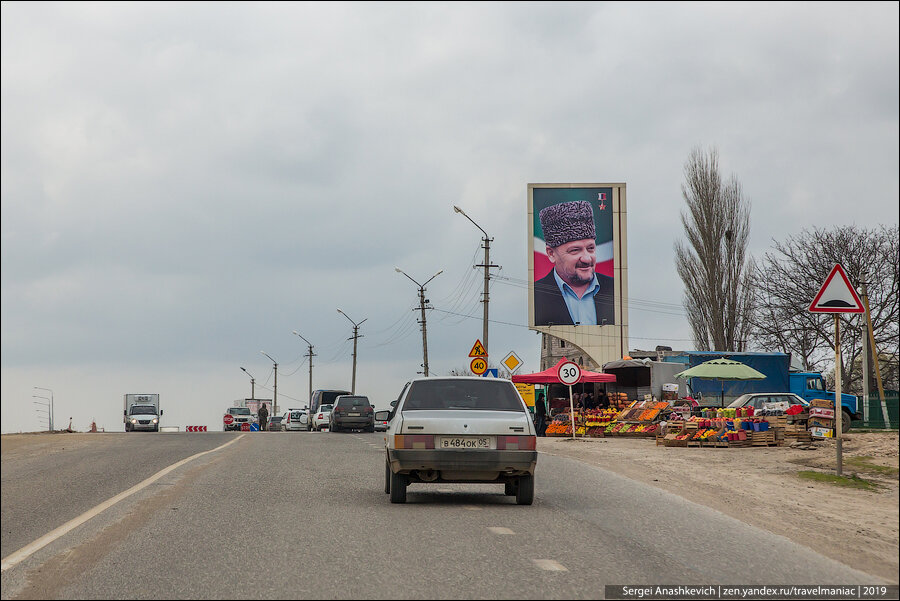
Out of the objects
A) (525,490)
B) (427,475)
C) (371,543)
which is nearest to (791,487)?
(525,490)

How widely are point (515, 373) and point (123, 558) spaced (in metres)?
29.4

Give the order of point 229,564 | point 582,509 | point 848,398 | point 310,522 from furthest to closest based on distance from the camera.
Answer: point 848,398, point 582,509, point 310,522, point 229,564

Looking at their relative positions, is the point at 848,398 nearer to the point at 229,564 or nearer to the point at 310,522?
the point at 310,522

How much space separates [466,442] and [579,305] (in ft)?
156

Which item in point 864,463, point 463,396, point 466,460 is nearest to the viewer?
point 466,460

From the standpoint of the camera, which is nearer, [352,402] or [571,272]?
[352,402]

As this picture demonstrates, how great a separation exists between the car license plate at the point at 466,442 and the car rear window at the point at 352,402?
31.6 metres

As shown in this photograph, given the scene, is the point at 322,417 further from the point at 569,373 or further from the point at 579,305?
the point at 569,373

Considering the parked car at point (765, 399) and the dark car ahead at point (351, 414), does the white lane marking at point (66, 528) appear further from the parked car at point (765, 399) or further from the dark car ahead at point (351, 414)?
the dark car ahead at point (351, 414)

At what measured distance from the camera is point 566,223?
59125 mm

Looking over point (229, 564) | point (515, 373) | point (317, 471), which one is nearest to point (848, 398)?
point (515, 373)

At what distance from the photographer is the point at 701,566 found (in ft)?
23.8

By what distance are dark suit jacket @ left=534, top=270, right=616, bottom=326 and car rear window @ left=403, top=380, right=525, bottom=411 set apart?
45416 mm

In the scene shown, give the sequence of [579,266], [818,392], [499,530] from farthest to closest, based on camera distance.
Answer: [579,266], [818,392], [499,530]
